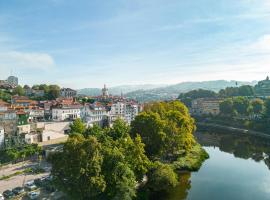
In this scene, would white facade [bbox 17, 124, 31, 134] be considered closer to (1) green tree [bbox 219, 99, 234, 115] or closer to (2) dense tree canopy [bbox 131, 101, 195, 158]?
(2) dense tree canopy [bbox 131, 101, 195, 158]

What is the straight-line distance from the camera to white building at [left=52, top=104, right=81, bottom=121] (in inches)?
2239

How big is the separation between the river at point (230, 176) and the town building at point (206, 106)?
136 ft

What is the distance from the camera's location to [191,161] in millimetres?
39812

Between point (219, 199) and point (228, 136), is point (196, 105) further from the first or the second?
point (219, 199)

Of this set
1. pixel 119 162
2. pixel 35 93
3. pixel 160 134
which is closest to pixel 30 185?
pixel 119 162

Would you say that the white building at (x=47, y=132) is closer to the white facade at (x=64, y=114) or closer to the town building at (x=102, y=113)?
the white facade at (x=64, y=114)

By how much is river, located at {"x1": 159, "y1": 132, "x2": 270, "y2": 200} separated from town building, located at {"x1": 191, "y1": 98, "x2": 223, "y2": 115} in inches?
1631

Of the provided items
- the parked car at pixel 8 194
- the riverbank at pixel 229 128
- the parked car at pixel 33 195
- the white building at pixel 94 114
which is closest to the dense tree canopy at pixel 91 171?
the parked car at pixel 33 195

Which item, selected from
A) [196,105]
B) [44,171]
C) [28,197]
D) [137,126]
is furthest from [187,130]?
[196,105]

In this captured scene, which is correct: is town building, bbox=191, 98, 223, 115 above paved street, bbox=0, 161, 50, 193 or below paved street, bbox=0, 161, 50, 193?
above

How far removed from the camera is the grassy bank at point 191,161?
123 feet

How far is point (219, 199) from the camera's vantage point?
28703mm

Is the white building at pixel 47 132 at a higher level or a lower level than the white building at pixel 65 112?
lower

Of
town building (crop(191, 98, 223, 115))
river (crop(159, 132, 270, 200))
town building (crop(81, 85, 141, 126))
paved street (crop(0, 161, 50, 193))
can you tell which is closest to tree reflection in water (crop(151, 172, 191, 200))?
river (crop(159, 132, 270, 200))
